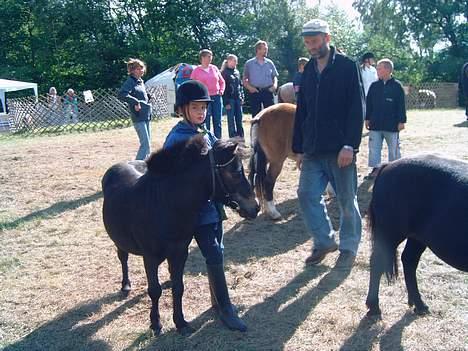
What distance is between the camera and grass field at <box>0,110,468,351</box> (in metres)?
3.47

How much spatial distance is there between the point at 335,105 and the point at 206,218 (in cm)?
160

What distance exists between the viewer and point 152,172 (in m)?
3.52

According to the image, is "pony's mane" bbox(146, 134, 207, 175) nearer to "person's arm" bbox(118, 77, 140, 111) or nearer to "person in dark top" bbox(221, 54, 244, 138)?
"person's arm" bbox(118, 77, 140, 111)

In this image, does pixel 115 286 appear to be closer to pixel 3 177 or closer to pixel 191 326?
pixel 191 326

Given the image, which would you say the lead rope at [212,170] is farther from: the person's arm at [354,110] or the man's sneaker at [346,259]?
the man's sneaker at [346,259]

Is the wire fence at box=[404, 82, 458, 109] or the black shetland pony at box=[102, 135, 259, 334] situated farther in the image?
the wire fence at box=[404, 82, 458, 109]

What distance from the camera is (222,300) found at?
3.60 metres

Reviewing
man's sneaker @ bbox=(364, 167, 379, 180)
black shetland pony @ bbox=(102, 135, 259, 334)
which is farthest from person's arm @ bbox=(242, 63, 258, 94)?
black shetland pony @ bbox=(102, 135, 259, 334)

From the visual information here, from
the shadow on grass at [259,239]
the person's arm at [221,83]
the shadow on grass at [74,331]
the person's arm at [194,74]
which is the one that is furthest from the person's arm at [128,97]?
the shadow on grass at [74,331]

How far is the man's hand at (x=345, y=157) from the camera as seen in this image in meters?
4.16

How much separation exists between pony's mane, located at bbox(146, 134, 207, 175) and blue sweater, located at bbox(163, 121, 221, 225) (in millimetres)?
98

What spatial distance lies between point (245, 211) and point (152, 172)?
2.46 feet

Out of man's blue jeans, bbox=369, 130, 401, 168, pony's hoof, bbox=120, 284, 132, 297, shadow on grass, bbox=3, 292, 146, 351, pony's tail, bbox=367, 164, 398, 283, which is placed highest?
man's blue jeans, bbox=369, 130, 401, 168

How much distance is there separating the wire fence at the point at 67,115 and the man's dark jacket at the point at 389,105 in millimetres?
13411
